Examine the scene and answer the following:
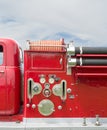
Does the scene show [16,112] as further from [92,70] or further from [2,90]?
[92,70]

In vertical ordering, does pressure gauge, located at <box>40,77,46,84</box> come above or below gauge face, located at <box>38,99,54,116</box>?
above

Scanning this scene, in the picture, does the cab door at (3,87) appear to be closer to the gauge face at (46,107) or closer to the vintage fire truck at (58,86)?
the vintage fire truck at (58,86)

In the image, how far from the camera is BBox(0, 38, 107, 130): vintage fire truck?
586cm

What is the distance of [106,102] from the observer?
5.95 metres

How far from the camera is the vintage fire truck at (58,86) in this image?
19.2ft

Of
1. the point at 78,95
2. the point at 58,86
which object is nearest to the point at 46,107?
the point at 58,86

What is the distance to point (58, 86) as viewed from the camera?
5898mm

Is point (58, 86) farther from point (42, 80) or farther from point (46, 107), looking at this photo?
point (46, 107)

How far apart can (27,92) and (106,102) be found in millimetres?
1223

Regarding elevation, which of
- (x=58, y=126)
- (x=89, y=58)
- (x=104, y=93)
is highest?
(x=89, y=58)

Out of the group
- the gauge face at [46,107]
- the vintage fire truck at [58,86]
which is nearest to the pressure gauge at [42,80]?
the vintage fire truck at [58,86]

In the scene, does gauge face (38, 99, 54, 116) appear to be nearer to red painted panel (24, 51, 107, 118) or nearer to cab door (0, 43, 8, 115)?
red painted panel (24, 51, 107, 118)

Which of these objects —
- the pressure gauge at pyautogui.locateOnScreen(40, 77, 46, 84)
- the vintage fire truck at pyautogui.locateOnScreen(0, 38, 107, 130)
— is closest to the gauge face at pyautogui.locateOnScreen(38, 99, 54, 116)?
the vintage fire truck at pyautogui.locateOnScreen(0, 38, 107, 130)

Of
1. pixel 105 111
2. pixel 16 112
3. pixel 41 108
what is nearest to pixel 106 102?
pixel 105 111
